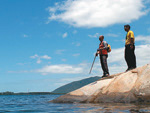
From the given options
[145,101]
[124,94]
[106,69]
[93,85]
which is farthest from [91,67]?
[145,101]

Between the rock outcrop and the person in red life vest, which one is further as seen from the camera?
the person in red life vest

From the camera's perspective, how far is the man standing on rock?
1061cm

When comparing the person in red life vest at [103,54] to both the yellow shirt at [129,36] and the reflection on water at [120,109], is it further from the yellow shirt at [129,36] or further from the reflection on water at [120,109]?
the reflection on water at [120,109]

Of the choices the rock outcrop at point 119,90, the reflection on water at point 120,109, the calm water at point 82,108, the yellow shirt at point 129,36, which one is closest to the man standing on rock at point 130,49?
the yellow shirt at point 129,36

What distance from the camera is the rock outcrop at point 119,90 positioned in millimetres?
8867

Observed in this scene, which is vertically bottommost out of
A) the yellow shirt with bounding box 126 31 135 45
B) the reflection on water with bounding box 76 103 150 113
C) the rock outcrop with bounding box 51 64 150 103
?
the reflection on water with bounding box 76 103 150 113

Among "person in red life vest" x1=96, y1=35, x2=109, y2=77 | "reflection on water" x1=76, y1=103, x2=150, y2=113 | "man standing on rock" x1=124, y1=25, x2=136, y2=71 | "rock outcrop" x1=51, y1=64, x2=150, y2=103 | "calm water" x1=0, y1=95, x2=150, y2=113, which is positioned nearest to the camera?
"reflection on water" x1=76, y1=103, x2=150, y2=113

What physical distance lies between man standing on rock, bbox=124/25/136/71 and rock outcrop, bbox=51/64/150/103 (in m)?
0.88

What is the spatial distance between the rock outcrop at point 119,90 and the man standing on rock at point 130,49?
878 mm

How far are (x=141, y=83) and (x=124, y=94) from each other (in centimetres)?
90

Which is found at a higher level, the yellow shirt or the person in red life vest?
the yellow shirt

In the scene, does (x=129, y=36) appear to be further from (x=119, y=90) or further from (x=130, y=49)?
(x=119, y=90)

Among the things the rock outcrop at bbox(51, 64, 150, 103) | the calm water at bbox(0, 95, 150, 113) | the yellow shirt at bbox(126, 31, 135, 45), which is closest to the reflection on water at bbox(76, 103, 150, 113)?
the calm water at bbox(0, 95, 150, 113)

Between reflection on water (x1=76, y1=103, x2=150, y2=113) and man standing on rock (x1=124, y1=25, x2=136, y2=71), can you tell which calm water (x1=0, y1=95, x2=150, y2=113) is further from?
man standing on rock (x1=124, y1=25, x2=136, y2=71)
